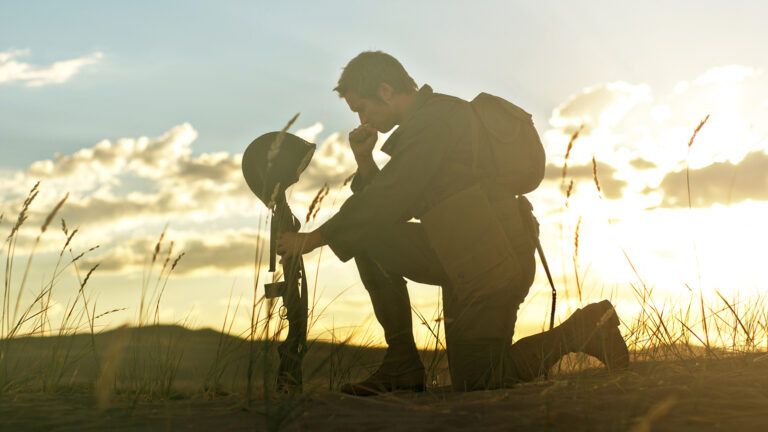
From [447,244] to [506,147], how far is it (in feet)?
1.71

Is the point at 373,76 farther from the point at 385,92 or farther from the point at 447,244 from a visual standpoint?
the point at 447,244

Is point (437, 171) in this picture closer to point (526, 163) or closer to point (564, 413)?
point (526, 163)

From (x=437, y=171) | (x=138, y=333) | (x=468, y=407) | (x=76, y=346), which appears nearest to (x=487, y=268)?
(x=437, y=171)

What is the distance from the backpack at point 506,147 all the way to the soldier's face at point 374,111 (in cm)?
44

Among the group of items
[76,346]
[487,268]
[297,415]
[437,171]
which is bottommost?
[297,415]

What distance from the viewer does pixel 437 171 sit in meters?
3.60

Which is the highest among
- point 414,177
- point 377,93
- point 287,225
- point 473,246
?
point 377,93

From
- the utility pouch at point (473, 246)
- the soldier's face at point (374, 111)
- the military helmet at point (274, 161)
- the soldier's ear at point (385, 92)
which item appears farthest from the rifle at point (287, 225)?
the utility pouch at point (473, 246)

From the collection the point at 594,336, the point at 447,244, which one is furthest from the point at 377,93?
the point at 594,336

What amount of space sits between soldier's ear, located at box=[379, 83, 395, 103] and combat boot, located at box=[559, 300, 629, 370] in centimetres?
137

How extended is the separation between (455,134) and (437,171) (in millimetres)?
185

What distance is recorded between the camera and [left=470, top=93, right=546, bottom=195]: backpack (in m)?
3.62

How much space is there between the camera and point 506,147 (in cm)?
362

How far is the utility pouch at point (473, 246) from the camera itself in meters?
3.48
